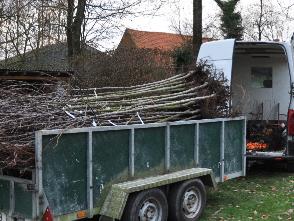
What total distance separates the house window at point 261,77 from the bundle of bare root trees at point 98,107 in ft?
9.85

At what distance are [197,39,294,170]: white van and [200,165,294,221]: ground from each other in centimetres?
50

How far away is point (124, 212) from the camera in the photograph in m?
5.87

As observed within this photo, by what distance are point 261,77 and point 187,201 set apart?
5724 millimetres

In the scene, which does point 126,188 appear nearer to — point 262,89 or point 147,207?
point 147,207

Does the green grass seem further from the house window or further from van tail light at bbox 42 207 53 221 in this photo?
van tail light at bbox 42 207 53 221

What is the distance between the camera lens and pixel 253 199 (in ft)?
27.1

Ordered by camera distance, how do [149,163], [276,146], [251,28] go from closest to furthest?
[149,163] → [276,146] → [251,28]

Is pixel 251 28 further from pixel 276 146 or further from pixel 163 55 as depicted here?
pixel 276 146

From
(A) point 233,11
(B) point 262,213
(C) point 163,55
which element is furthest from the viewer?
(A) point 233,11

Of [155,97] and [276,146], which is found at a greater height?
[155,97]

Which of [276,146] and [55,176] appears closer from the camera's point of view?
[55,176]

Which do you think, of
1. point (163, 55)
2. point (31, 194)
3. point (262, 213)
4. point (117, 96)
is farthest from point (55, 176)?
point (163, 55)

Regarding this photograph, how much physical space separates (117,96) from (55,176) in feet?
8.24

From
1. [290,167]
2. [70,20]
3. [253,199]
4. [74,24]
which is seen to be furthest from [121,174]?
[70,20]
